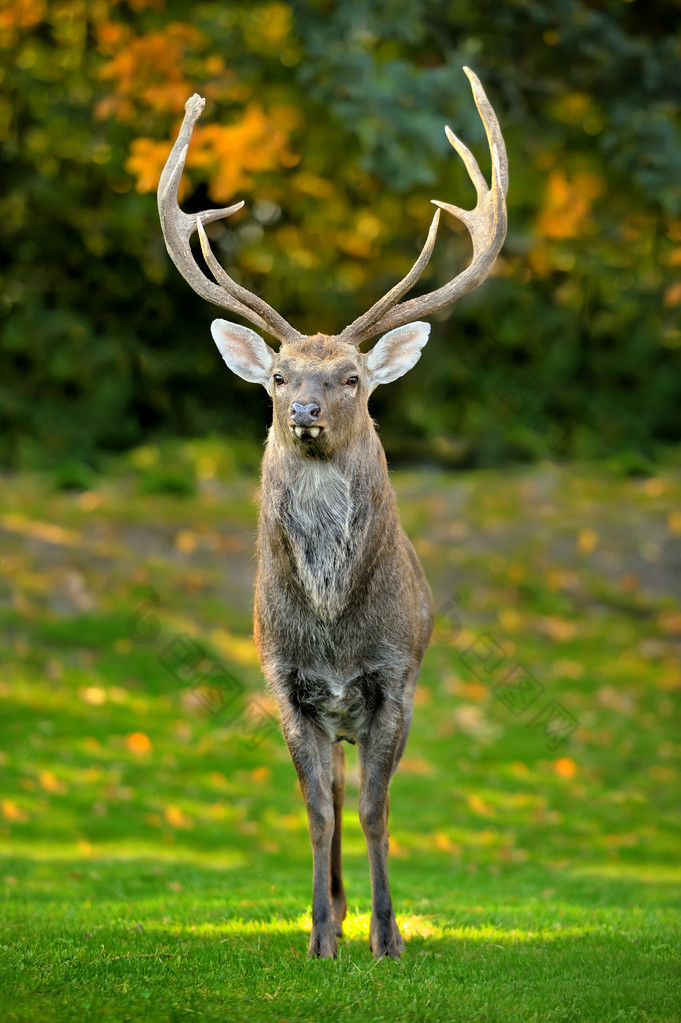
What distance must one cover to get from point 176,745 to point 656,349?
9.53m

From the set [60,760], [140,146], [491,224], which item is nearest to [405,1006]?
[491,224]

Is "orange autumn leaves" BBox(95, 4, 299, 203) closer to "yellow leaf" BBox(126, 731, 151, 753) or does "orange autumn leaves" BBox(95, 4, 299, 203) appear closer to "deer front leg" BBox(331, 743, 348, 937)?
"yellow leaf" BBox(126, 731, 151, 753)

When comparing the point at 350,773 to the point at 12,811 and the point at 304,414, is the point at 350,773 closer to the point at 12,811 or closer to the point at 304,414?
the point at 12,811

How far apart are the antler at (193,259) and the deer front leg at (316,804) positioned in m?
→ 1.86

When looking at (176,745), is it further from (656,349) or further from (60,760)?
(656,349)

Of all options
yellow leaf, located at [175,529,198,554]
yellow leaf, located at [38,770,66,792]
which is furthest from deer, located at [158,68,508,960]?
yellow leaf, located at [175,529,198,554]

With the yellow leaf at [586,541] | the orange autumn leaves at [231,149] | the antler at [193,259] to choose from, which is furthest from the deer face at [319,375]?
the yellow leaf at [586,541]

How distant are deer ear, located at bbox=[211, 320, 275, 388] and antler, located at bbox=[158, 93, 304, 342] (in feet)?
0.29

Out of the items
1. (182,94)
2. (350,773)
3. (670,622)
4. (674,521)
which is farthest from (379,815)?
(674,521)

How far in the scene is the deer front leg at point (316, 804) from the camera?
5.58m

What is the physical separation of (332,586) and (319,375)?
3.15 ft

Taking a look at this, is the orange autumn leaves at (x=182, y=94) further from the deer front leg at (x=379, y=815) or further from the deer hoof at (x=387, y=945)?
the deer hoof at (x=387, y=945)

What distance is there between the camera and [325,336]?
579 cm

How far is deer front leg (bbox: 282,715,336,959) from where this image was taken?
5582 mm
